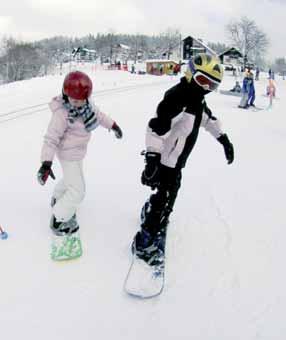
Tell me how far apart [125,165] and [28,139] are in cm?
268

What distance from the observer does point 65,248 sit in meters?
3.27

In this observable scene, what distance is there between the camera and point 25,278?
2932 mm

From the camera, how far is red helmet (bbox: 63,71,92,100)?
3080 millimetres

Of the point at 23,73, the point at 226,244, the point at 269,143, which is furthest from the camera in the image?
the point at 23,73

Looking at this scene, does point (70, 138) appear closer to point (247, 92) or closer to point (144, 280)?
point (144, 280)

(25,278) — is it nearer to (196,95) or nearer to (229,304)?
(229,304)

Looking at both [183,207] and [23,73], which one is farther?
[23,73]

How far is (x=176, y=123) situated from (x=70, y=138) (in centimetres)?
104

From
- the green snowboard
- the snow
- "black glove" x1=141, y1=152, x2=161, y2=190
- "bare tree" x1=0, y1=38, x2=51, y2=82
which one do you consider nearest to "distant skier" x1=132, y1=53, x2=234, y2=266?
"black glove" x1=141, y1=152, x2=161, y2=190

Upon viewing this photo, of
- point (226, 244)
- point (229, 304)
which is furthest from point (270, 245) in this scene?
point (229, 304)

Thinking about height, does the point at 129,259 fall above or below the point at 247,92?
below

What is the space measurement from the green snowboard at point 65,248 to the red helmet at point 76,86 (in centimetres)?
135

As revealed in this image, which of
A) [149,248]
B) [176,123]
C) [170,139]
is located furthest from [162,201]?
[176,123]

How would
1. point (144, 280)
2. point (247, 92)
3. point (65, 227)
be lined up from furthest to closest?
point (247, 92) → point (65, 227) → point (144, 280)
